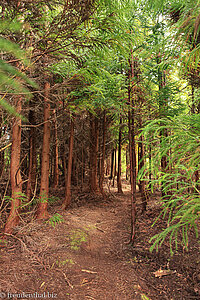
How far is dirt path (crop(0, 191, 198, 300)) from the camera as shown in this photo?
369 cm

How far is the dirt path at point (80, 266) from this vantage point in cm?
369

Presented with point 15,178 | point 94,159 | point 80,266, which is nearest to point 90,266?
point 80,266

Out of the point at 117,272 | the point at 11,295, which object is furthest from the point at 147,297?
the point at 11,295

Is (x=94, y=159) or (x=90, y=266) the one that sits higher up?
(x=94, y=159)

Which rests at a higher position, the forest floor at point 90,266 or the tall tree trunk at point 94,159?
the tall tree trunk at point 94,159

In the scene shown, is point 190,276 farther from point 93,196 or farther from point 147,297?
point 93,196

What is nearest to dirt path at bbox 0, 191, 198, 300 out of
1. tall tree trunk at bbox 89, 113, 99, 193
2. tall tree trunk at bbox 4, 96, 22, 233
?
tall tree trunk at bbox 4, 96, 22, 233

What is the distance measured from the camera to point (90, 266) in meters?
4.73

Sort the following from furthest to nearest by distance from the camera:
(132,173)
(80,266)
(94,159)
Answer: (94,159), (132,173), (80,266)

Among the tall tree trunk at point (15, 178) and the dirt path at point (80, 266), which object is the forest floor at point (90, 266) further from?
the tall tree trunk at point (15, 178)

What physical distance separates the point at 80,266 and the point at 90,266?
26cm

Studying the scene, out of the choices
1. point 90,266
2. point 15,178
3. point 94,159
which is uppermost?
point 94,159

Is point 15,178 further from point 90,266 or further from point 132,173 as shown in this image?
point 132,173

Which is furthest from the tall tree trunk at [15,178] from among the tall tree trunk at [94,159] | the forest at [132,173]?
the tall tree trunk at [94,159]
